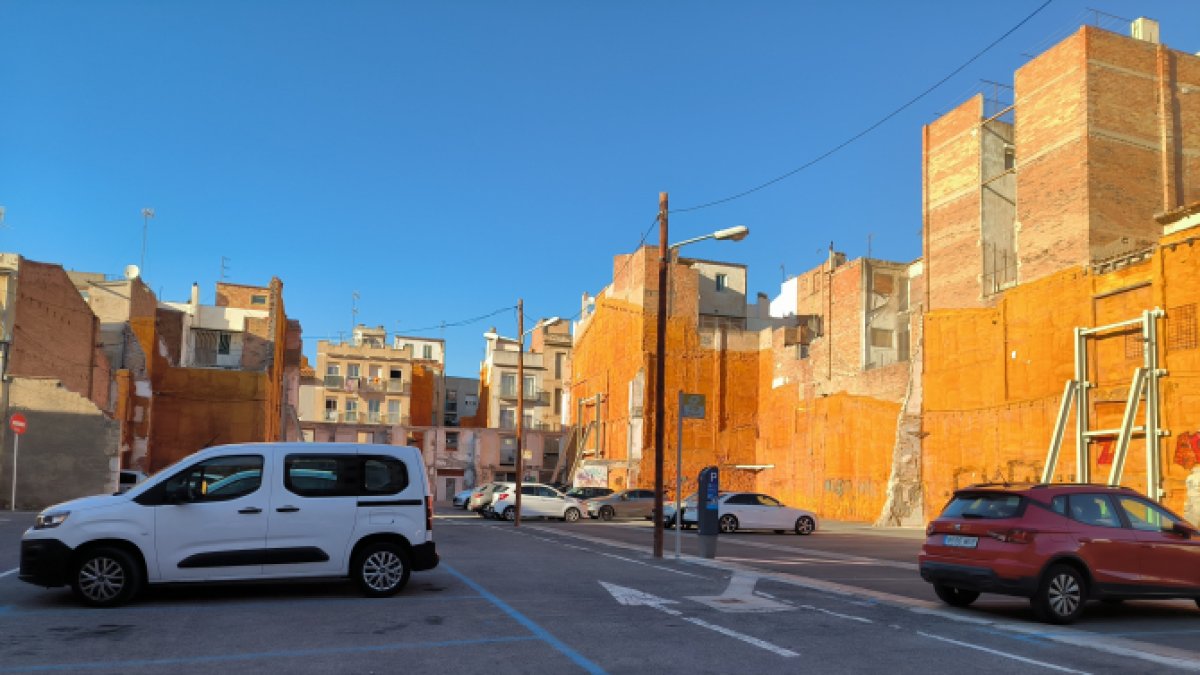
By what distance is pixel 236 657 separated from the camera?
7.87 meters

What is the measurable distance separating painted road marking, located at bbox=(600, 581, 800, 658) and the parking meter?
217 inches

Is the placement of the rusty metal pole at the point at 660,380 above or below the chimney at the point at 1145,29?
below

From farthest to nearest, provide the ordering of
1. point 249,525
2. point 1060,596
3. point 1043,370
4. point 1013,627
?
point 1043,370, point 249,525, point 1060,596, point 1013,627

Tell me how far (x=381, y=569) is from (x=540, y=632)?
3.11m

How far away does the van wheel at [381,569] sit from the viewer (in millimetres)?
11516

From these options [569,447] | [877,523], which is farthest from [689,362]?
[877,523]

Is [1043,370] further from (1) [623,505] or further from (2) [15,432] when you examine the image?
(2) [15,432]

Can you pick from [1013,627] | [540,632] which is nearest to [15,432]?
[540,632]

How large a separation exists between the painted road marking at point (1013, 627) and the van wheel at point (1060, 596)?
0.31 meters

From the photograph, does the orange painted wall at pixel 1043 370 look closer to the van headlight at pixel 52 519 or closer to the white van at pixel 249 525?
the white van at pixel 249 525

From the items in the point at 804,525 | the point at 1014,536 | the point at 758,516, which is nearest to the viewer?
the point at 1014,536

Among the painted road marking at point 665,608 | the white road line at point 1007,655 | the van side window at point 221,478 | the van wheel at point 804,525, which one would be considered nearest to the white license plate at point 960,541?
the white road line at point 1007,655

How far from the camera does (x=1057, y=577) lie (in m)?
10.7

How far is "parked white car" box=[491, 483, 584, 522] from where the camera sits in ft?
126
